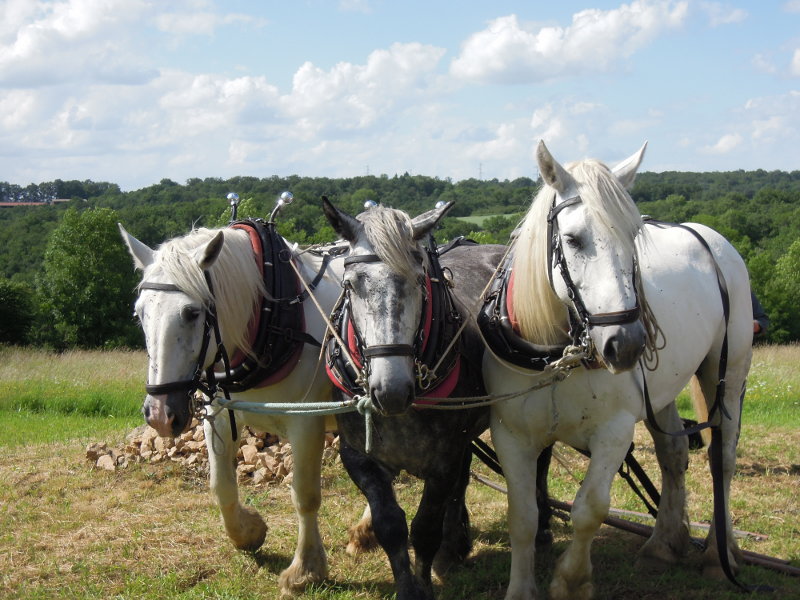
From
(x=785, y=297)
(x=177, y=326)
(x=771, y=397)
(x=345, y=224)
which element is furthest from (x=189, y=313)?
(x=785, y=297)

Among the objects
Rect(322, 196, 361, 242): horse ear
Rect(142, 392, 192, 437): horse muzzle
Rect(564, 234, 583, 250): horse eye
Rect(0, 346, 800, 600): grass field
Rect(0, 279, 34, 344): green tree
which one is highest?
Rect(322, 196, 361, 242): horse ear

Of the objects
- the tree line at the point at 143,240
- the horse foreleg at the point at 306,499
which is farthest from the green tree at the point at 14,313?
the horse foreleg at the point at 306,499

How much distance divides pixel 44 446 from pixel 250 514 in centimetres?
399

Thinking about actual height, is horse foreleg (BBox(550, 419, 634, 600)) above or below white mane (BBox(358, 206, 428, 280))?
below

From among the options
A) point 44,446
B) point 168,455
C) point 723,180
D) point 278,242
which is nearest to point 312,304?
point 278,242

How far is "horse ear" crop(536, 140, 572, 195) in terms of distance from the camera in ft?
9.20

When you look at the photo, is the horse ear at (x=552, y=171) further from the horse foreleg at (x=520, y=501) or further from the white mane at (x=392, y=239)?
the horse foreleg at (x=520, y=501)

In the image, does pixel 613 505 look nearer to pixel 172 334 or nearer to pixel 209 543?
pixel 209 543

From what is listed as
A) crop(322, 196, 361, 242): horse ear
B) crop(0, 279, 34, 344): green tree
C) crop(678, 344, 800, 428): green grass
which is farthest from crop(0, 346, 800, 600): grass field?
crop(0, 279, 34, 344): green tree

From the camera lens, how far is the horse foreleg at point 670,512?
400 centimetres

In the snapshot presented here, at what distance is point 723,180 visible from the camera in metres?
95.6

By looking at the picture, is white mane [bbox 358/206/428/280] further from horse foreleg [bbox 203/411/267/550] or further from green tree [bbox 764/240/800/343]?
green tree [bbox 764/240/800/343]

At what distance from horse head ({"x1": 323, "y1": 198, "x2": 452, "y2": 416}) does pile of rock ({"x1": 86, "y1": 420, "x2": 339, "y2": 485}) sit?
310cm

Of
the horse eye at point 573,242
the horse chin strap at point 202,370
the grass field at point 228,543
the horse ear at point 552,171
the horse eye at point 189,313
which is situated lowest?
the grass field at point 228,543
